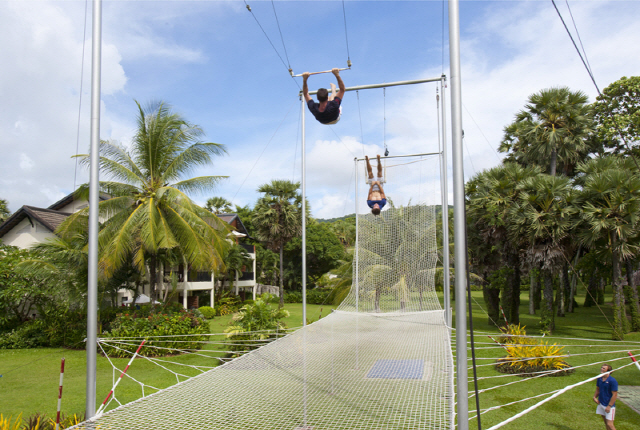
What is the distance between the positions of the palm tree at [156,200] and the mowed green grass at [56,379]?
2.19 meters

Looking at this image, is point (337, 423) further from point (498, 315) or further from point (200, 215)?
point (498, 315)

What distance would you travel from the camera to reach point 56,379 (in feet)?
27.9

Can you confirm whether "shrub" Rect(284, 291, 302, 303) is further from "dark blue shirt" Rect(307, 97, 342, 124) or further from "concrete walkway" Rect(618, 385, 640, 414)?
→ "dark blue shirt" Rect(307, 97, 342, 124)

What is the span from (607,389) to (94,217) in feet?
17.8

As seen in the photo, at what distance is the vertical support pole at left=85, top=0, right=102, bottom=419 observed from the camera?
3307 millimetres

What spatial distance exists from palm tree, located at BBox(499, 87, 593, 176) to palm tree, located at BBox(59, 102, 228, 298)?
1033 cm

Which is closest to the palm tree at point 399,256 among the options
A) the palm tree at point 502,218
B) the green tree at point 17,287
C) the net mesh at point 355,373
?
the net mesh at point 355,373

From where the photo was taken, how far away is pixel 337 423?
402cm

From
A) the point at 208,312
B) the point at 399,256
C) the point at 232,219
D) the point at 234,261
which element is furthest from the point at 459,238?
the point at 232,219

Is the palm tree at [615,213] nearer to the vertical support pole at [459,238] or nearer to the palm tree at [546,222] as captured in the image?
the palm tree at [546,222]

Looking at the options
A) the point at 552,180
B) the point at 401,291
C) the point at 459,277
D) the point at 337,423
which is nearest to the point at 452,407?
the point at 337,423

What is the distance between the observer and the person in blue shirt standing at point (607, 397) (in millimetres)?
4539

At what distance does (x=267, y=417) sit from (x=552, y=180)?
10257 mm

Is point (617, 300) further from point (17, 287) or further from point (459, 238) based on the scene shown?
point (17, 287)
